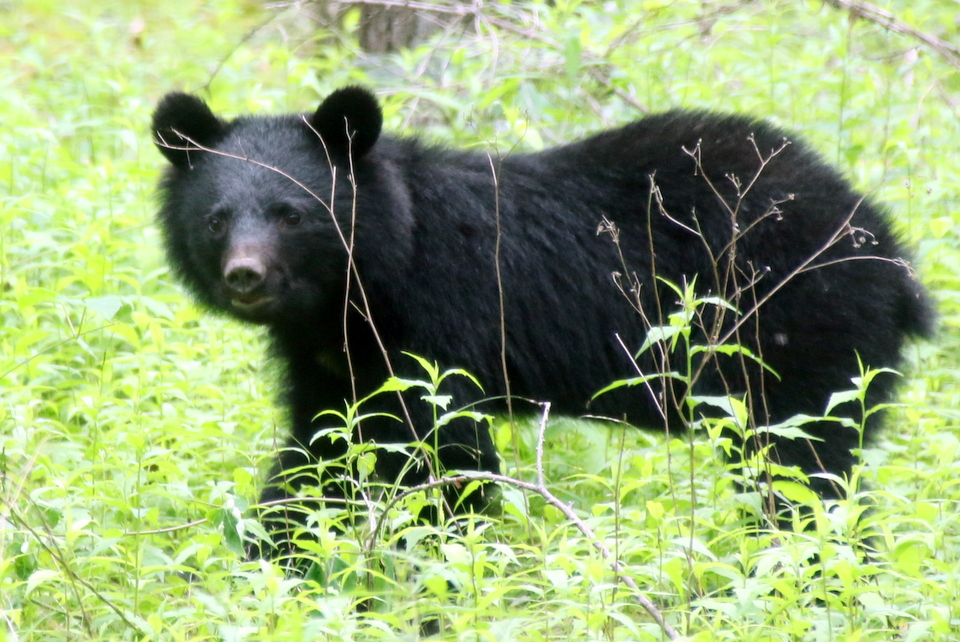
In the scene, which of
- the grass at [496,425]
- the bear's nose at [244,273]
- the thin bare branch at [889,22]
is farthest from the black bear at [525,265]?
the thin bare branch at [889,22]

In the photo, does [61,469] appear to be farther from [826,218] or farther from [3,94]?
[3,94]

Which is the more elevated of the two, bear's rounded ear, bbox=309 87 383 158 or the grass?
bear's rounded ear, bbox=309 87 383 158

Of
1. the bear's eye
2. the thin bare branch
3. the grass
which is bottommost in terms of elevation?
the grass

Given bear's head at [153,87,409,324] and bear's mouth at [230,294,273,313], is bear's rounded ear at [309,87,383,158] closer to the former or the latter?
bear's head at [153,87,409,324]

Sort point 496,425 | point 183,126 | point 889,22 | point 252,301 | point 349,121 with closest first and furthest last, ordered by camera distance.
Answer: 1. point 252,301
2. point 349,121
3. point 183,126
4. point 496,425
5. point 889,22

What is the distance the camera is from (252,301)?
4422 millimetres

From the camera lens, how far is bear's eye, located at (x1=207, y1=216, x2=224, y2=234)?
14.9 feet

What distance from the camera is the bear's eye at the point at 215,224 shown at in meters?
4.55

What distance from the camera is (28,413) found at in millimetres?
4434

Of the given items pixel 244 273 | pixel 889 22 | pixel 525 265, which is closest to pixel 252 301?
Answer: pixel 244 273

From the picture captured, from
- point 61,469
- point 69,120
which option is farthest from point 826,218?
point 69,120

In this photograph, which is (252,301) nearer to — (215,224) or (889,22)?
(215,224)

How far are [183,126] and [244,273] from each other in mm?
854

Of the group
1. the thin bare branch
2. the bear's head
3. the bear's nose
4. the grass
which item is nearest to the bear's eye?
the bear's head
